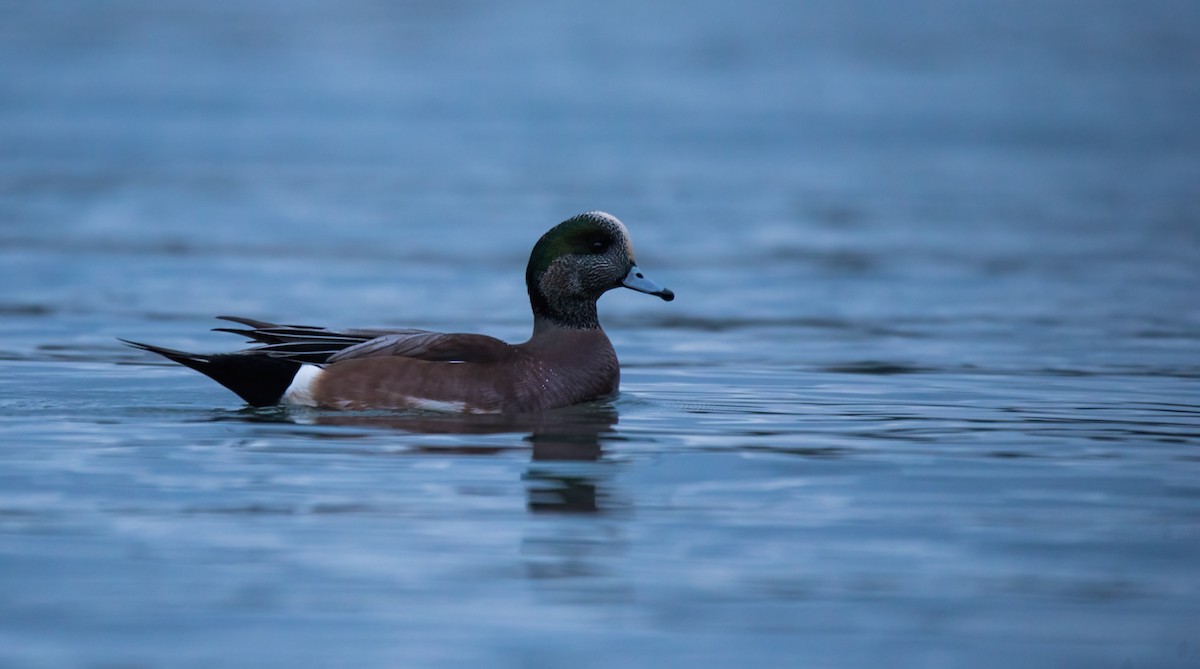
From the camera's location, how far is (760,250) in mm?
15672

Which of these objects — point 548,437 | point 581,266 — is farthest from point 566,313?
point 548,437

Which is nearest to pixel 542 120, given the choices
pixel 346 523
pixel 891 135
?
pixel 891 135

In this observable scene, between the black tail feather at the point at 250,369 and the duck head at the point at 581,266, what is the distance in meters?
1.30

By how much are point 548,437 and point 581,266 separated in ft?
4.71

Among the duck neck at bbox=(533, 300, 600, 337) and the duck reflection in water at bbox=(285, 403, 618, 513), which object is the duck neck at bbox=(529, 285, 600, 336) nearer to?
the duck neck at bbox=(533, 300, 600, 337)

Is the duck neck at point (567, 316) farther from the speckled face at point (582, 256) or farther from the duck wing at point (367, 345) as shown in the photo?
the duck wing at point (367, 345)

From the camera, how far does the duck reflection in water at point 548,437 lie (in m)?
6.29

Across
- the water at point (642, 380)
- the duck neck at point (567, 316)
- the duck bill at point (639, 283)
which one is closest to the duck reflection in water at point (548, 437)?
the water at point (642, 380)

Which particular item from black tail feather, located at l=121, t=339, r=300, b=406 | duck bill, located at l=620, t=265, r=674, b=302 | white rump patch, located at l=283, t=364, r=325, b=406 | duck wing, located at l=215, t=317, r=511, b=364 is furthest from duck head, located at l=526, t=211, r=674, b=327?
black tail feather, located at l=121, t=339, r=300, b=406

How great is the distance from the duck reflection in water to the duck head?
59 cm

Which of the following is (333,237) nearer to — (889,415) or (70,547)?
(889,415)

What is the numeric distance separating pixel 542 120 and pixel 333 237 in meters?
10.1

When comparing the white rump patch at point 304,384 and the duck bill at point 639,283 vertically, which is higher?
the duck bill at point 639,283

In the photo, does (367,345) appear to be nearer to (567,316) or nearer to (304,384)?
(304,384)
